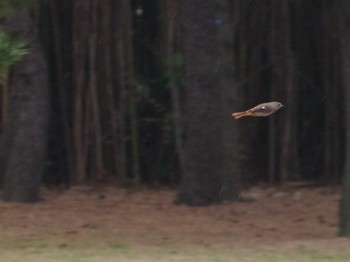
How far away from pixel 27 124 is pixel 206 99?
7.16 feet

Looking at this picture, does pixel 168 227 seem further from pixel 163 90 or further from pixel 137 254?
pixel 163 90

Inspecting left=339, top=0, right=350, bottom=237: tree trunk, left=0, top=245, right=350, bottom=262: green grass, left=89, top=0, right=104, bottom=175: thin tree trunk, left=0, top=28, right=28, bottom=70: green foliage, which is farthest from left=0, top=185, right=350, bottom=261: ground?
left=0, top=28, right=28, bottom=70: green foliage

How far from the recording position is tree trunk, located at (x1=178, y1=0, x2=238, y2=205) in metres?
11.4

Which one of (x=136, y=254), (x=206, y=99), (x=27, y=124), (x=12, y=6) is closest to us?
(x=12, y=6)

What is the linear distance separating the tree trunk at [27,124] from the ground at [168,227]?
0.28 metres

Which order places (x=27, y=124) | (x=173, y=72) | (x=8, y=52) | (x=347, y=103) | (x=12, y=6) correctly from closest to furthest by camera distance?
(x=8, y=52)
(x=12, y=6)
(x=347, y=103)
(x=27, y=124)
(x=173, y=72)

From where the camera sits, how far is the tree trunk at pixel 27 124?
11.5 m

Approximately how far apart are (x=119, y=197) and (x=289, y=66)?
3084 millimetres

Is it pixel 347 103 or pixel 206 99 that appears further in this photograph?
pixel 206 99

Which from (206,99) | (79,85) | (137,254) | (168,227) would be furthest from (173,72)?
(137,254)

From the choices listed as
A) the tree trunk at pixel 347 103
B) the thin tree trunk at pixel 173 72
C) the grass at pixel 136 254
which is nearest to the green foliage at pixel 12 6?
the grass at pixel 136 254

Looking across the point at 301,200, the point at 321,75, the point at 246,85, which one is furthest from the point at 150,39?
the point at 301,200

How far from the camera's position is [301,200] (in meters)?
12.4

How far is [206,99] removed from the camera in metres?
11.4
